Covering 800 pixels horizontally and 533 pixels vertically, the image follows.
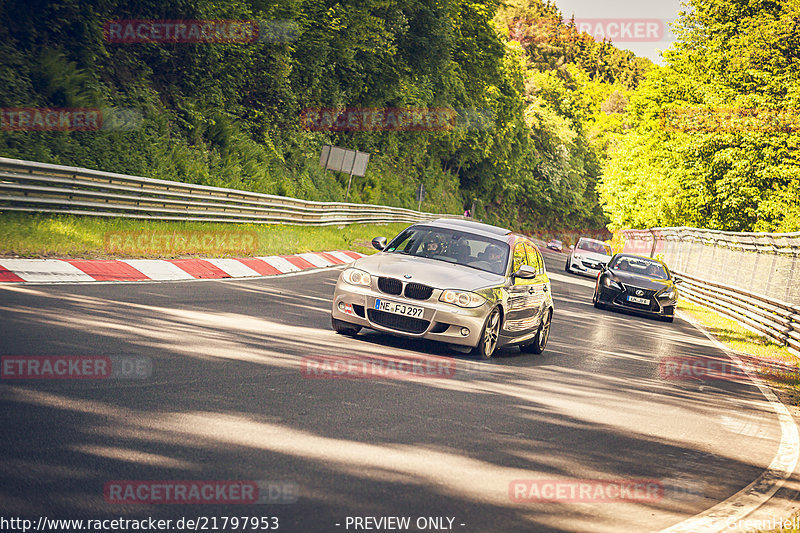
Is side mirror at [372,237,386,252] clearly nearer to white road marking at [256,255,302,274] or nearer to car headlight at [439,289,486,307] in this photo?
car headlight at [439,289,486,307]

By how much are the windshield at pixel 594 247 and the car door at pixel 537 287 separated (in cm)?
2869

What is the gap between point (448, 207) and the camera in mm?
68375

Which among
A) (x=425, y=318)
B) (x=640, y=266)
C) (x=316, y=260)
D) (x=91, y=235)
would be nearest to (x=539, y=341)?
(x=425, y=318)

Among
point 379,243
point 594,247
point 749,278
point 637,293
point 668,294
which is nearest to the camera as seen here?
point 379,243

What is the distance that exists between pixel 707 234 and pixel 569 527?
1145 inches

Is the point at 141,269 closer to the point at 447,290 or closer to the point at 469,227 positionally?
the point at 469,227

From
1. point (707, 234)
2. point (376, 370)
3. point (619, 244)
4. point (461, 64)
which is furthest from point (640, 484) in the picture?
point (619, 244)

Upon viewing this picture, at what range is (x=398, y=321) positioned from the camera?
30.6 feet

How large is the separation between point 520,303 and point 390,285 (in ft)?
6.83

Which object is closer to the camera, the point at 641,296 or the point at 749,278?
the point at 641,296

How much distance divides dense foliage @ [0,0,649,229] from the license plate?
10.5 m

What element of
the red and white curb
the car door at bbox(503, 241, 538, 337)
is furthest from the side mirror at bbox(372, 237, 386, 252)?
the red and white curb

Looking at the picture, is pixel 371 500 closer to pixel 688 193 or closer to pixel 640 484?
pixel 640 484

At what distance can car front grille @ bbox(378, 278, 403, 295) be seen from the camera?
9352 mm
